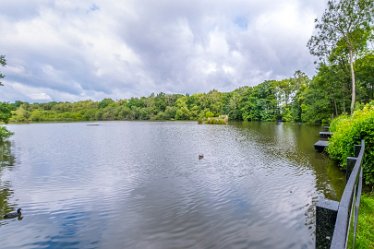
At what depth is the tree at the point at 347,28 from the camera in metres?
20.7

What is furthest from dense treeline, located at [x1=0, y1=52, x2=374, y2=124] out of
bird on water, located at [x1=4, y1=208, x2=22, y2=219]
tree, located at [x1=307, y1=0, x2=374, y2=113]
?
bird on water, located at [x1=4, y1=208, x2=22, y2=219]

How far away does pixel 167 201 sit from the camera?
8.07 metres

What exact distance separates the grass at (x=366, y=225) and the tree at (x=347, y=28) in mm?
18177

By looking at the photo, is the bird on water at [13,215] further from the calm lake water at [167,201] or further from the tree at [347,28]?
the tree at [347,28]

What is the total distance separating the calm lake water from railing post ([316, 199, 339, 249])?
389 centimetres

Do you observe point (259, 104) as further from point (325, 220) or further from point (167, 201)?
point (325, 220)

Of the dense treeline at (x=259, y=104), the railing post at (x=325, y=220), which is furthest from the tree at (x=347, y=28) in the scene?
the railing post at (x=325, y=220)

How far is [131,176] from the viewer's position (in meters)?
11.3

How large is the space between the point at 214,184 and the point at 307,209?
3690 mm

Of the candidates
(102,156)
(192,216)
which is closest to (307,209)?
(192,216)

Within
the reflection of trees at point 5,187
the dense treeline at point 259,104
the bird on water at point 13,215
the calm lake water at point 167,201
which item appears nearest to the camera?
the calm lake water at point 167,201

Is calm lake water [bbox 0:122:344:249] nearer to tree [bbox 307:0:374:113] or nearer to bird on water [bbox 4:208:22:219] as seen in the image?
bird on water [bbox 4:208:22:219]

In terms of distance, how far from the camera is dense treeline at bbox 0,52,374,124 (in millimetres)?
29656

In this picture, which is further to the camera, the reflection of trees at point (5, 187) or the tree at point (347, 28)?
the tree at point (347, 28)
